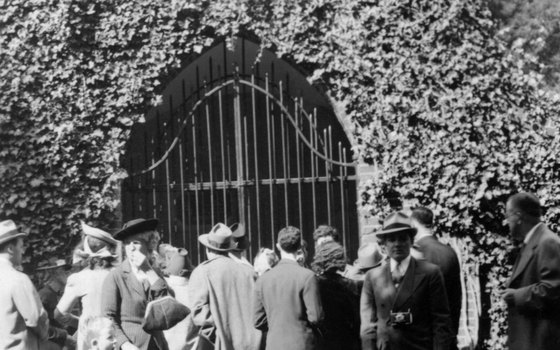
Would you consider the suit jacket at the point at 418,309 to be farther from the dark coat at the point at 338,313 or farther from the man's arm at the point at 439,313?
the dark coat at the point at 338,313

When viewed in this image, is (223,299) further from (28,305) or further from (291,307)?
(28,305)

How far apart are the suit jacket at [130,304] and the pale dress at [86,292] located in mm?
623

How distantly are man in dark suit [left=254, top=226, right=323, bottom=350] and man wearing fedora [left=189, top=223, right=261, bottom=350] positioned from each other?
61 cm

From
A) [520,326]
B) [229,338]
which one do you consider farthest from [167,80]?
[520,326]

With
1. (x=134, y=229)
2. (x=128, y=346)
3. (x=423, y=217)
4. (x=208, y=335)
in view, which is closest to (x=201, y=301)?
(x=208, y=335)

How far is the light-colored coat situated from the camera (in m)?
7.02

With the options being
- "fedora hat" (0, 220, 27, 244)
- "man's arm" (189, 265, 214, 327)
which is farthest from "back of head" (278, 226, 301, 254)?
"fedora hat" (0, 220, 27, 244)

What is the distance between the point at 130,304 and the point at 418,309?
7.09 feet

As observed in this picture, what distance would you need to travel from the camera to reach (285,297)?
291 inches

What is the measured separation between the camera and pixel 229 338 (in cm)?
805

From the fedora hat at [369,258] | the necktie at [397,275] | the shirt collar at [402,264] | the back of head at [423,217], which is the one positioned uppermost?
the back of head at [423,217]

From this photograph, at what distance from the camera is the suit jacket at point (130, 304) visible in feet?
22.9

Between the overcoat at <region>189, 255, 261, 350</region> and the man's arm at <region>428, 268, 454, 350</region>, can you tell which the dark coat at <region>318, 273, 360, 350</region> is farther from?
the man's arm at <region>428, 268, 454, 350</region>

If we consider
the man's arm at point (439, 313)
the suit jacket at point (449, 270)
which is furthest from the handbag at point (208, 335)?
the man's arm at point (439, 313)
